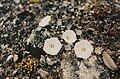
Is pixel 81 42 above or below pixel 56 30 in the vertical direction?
below

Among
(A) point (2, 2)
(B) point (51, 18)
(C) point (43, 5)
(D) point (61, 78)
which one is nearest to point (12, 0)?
(A) point (2, 2)

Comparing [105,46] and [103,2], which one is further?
[103,2]

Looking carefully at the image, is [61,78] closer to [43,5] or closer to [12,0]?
[43,5]

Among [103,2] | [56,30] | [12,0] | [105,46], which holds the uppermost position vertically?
[12,0]

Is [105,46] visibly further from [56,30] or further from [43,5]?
[43,5]

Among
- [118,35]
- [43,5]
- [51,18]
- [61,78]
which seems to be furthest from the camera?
[43,5]

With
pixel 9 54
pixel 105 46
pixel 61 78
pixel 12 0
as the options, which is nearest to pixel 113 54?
pixel 105 46

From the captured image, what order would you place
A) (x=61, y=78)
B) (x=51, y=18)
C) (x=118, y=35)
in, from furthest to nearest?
(x=51, y=18), (x=118, y=35), (x=61, y=78)
